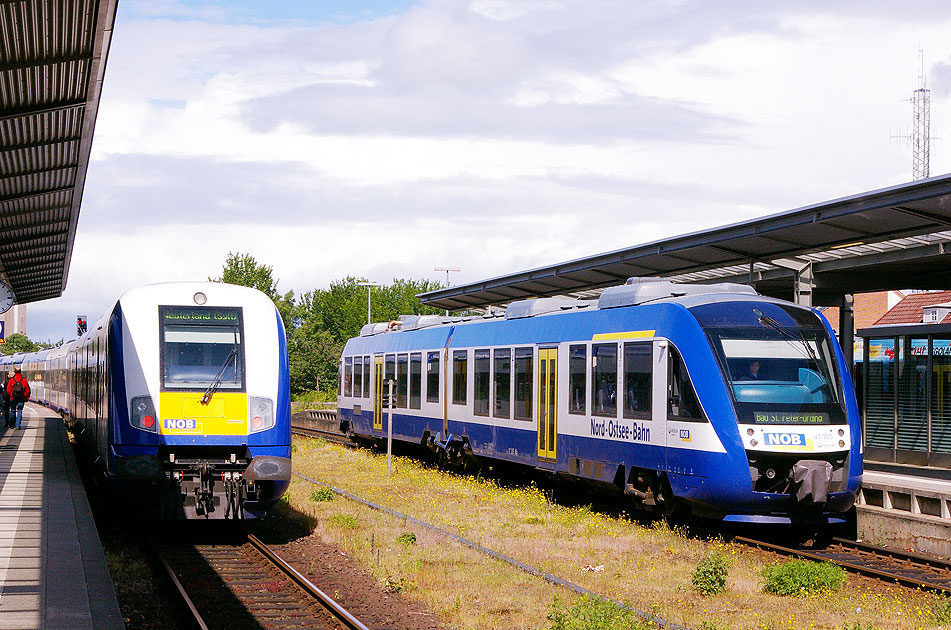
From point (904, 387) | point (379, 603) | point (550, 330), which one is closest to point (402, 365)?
point (550, 330)

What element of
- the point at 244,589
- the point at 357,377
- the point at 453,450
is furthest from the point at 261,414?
→ the point at 357,377

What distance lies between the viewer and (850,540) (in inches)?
594

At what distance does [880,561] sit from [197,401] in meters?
8.42

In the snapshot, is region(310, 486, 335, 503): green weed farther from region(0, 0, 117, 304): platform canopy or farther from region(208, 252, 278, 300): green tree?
region(208, 252, 278, 300): green tree

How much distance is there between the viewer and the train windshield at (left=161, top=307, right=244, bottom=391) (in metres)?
14.0

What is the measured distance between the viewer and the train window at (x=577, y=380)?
1716 cm

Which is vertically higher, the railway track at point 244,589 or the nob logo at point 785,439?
the nob logo at point 785,439

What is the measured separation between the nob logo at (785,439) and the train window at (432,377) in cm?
1161

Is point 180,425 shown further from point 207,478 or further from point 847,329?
point 847,329

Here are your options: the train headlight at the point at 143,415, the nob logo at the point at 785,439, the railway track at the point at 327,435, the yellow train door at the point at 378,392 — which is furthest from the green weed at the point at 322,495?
the railway track at the point at 327,435

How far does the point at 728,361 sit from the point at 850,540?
10.9ft

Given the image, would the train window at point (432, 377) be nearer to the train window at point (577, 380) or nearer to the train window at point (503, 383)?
the train window at point (503, 383)

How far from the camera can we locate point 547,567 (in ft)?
40.5

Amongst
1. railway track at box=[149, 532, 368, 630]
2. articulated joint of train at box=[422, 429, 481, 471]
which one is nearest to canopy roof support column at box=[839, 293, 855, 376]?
articulated joint of train at box=[422, 429, 481, 471]
